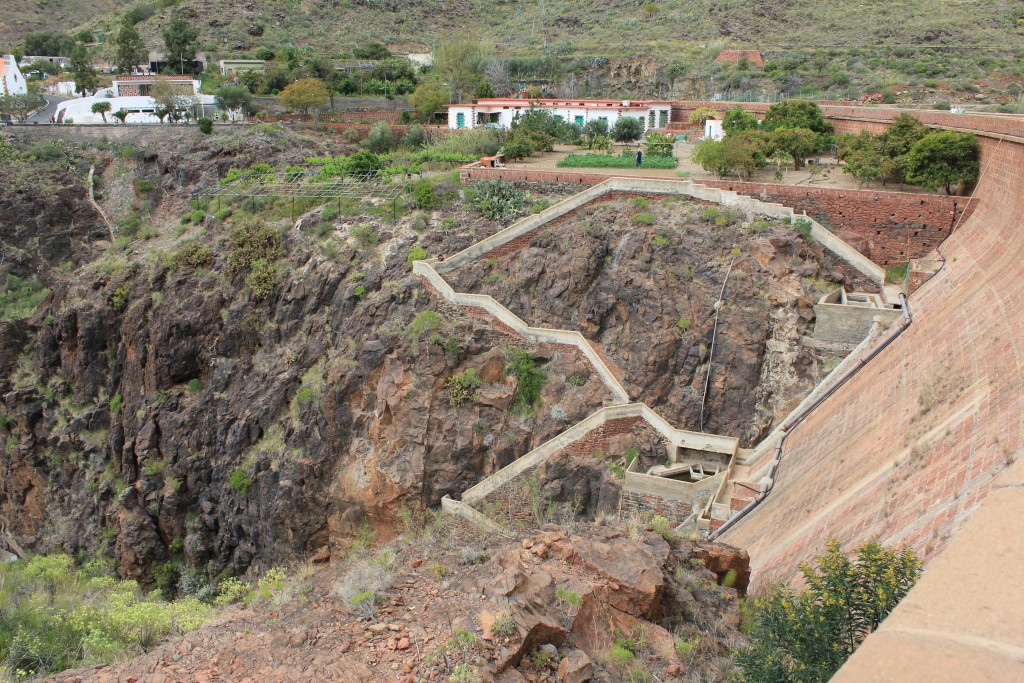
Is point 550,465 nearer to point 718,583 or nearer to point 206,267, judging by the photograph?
point 718,583

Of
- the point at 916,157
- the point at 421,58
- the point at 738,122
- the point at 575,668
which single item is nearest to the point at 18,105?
the point at 421,58

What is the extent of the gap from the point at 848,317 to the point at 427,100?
103 feet

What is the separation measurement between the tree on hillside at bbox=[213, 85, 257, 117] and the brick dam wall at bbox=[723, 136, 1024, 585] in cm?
3784

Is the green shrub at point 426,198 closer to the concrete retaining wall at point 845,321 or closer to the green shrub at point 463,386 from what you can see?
the green shrub at point 463,386

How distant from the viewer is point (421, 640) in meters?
9.47

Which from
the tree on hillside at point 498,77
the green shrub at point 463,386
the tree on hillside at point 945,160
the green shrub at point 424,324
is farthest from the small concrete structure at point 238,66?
the tree on hillside at point 945,160

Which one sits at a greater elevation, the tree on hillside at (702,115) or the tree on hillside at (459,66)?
the tree on hillside at (459,66)

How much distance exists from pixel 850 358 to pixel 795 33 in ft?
151

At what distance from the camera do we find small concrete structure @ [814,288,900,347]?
2152 centimetres

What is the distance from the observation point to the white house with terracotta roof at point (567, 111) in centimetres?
4338

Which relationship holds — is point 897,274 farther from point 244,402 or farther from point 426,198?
point 244,402

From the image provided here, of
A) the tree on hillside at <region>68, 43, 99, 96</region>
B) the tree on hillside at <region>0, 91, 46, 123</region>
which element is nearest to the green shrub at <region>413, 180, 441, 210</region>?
the tree on hillside at <region>0, 91, 46, 123</region>

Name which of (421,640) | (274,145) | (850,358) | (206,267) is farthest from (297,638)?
(274,145)

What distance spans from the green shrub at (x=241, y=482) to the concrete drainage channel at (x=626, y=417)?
8.27 metres
